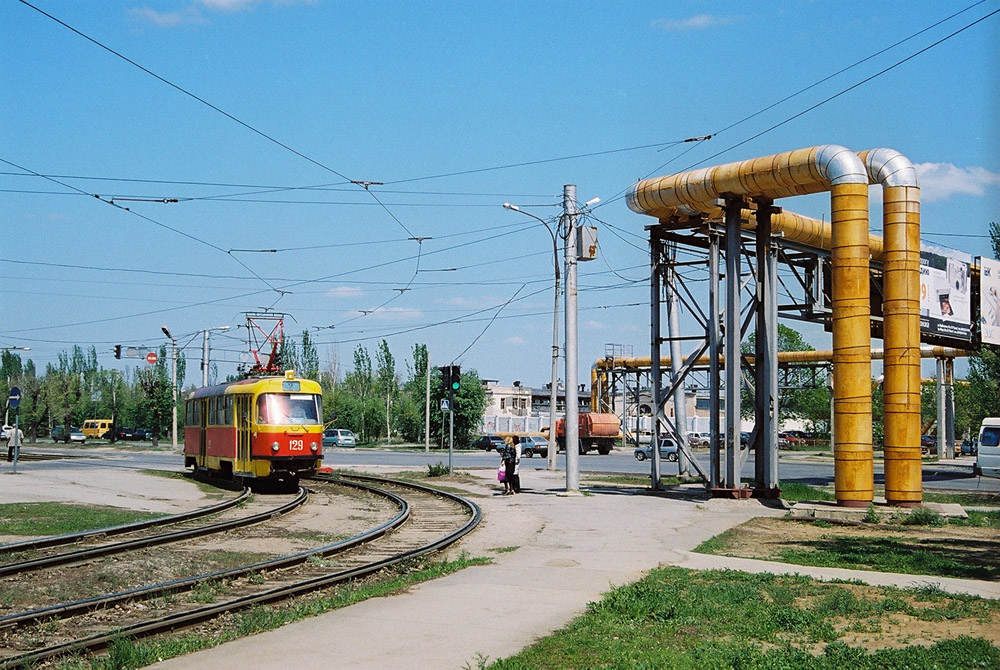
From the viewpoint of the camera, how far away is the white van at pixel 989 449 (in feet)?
121

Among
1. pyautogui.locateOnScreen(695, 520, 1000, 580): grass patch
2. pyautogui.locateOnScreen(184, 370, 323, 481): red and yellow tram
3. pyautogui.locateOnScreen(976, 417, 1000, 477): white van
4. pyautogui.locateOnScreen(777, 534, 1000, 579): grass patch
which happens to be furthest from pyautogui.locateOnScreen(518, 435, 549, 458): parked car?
pyautogui.locateOnScreen(777, 534, 1000, 579): grass patch

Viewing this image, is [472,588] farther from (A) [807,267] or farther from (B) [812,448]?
(B) [812,448]

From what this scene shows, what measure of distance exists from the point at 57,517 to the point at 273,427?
790cm

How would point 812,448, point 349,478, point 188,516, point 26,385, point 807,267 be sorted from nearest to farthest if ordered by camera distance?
1. point 188,516
2. point 807,267
3. point 349,478
4. point 812,448
5. point 26,385

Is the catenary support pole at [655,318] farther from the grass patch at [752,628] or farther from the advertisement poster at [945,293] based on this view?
the grass patch at [752,628]

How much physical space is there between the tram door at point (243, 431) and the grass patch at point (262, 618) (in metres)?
14.9

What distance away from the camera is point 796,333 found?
96.8 m

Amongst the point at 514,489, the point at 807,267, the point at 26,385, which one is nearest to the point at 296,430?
the point at 514,489

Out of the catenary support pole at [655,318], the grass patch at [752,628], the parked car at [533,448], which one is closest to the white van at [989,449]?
the catenary support pole at [655,318]

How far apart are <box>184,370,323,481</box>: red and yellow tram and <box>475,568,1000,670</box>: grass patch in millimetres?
17287

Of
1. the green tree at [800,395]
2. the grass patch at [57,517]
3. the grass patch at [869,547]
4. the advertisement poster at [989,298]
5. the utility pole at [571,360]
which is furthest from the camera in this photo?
the green tree at [800,395]

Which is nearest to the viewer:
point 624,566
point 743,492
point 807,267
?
point 624,566

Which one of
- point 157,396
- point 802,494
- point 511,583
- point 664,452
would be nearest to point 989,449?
point 802,494

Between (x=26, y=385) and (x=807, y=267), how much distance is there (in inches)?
3667
